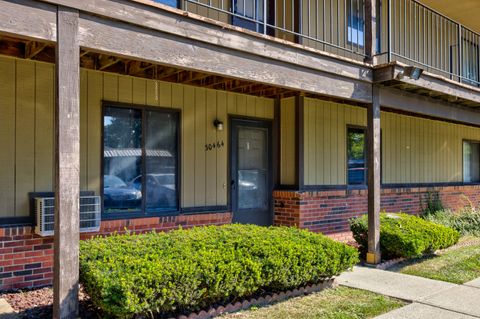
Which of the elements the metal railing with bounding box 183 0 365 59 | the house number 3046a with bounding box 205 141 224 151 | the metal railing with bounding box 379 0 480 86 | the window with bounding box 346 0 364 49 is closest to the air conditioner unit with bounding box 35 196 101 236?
the house number 3046a with bounding box 205 141 224 151

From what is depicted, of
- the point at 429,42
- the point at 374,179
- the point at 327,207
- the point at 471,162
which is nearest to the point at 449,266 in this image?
the point at 374,179

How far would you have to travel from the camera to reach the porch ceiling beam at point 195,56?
12.3ft

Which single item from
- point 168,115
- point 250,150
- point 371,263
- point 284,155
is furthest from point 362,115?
point 168,115

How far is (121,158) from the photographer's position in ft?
19.7

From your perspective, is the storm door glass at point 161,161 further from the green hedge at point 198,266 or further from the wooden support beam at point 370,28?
the wooden support beam at point 370,28

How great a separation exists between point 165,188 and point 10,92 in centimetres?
247

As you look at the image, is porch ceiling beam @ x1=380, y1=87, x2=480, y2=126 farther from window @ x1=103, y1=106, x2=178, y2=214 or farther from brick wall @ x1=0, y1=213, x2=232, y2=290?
brick wall @ x1=0, y1=213, x2=232, y2=290

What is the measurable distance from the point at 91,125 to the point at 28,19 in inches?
95.3

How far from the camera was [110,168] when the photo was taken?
5887 millimetres

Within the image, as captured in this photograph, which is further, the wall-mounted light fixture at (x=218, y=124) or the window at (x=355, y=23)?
the window at (x=355, y=23)

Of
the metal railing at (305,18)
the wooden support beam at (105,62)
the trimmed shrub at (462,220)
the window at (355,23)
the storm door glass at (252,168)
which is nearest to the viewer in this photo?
the wooden support beam at (105,62)

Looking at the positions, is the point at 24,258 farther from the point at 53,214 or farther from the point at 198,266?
the point at 198,266

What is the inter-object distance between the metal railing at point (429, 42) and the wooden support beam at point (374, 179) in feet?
10.1

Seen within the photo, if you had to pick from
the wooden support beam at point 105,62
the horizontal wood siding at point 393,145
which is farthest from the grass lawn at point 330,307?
the wooden support beam at point 105,62
